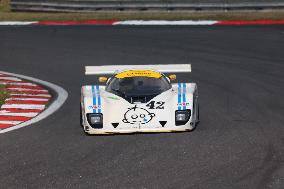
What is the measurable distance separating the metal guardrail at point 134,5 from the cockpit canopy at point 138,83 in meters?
20.3

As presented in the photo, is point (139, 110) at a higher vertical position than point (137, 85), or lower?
lower

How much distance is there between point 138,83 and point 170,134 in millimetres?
1562

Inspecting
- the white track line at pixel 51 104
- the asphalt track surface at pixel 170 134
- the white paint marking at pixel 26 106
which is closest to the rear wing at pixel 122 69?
the asphalt track surface at pixel 170 134

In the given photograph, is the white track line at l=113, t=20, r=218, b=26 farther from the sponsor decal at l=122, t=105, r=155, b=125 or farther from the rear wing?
the sponsor decal at l=122, t=105, r=155, b=125

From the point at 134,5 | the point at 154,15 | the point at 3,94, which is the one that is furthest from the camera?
the point at 134,5

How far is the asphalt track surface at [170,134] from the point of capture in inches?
447

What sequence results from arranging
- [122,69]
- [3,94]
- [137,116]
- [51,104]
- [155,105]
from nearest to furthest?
[137,116]
[155,105]
[122,69]
[51,104]
[3,94]

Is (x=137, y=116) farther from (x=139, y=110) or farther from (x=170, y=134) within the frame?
(x=170, y=134)

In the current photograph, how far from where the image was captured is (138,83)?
15.6m

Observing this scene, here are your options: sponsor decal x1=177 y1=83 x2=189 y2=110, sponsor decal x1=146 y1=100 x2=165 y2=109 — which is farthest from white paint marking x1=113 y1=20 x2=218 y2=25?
sponsor decal x1=146 y1=100 x2=165 y2=109

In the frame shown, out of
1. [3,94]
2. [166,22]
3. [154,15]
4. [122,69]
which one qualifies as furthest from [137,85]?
[154,15]

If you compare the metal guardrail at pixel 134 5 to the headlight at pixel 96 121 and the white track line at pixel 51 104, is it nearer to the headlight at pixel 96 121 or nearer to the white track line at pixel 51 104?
the white track line at pixel 51 104

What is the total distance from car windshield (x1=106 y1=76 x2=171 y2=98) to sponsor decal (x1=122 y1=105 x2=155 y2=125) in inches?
27.4

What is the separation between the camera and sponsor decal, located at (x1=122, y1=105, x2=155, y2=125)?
14312mm
